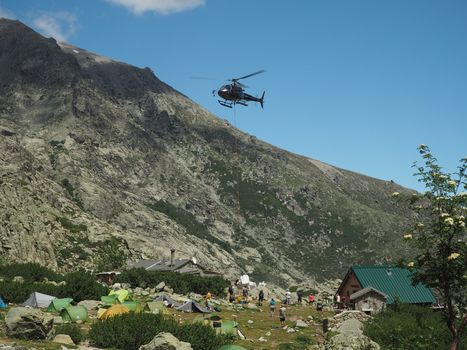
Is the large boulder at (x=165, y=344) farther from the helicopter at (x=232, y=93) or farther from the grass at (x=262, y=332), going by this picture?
the helicopter at (x=232, y=93)

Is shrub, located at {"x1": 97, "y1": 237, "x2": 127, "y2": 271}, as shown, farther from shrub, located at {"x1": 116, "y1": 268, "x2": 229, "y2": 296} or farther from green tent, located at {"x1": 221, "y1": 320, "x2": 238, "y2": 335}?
green tent, located at {"x1": 221, "y1": 320, "x2": 238, "y2": 335}

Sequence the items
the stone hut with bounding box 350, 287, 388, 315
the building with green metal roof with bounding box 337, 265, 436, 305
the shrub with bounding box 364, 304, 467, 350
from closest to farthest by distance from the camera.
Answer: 1. the shrub with bounding box 364, 304, 467, 350
2. the stone hut with bounding box 350, 287, 388, 315
3. the building with green metal roof with bounding box 337, 265, 436, 305

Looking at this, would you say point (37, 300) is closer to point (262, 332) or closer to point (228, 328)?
point (228, 328)

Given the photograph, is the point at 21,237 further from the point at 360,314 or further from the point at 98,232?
the point at 360,314

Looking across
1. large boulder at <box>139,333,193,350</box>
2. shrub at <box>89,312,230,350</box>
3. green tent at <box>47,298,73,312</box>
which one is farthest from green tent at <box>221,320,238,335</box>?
green tent at <box>47,298,73,312</box>

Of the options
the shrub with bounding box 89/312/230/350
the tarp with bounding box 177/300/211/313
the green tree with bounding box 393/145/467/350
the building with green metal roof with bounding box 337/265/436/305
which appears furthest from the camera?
the building with green metal roof with bounding box 337/265/436/305

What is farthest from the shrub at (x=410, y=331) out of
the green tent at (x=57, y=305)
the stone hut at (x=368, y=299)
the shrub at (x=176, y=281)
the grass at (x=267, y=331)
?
the shrub at (x=176, y=281)

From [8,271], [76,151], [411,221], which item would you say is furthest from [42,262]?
[76,151]
